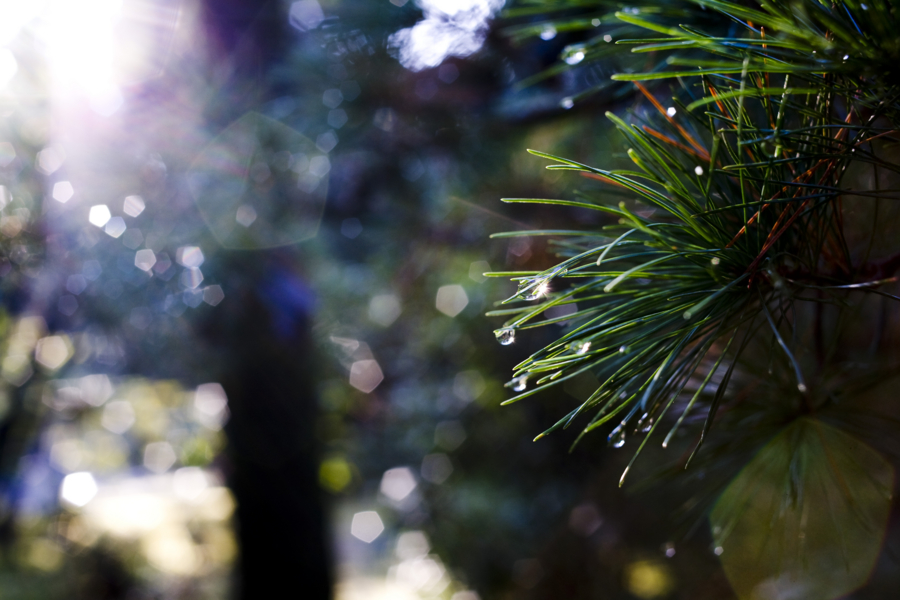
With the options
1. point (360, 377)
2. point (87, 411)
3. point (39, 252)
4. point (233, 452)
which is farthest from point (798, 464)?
point (87, 411)

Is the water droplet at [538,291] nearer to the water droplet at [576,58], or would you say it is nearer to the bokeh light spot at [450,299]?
the water droplet at [576,58]

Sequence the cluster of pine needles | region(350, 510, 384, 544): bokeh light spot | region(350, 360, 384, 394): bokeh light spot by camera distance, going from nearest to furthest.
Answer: the cluster of pine needles, region(350, 360, 384, 394): bokeh light spot, region(350, 510, 384, 544): bokeh light spot

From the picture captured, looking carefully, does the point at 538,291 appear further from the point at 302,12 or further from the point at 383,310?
the point at 383,310

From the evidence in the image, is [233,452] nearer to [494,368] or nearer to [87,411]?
[494,368]

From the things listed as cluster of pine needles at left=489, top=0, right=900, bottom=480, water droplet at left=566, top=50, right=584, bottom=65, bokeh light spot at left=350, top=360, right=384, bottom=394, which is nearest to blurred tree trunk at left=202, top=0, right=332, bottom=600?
bokeh light spot at left=350, top=360, right=384, bottom=394

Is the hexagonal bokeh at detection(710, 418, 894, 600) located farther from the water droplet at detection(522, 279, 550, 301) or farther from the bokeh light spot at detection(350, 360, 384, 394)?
the bokeh light spot at detection(350, 360, 384, 394)
